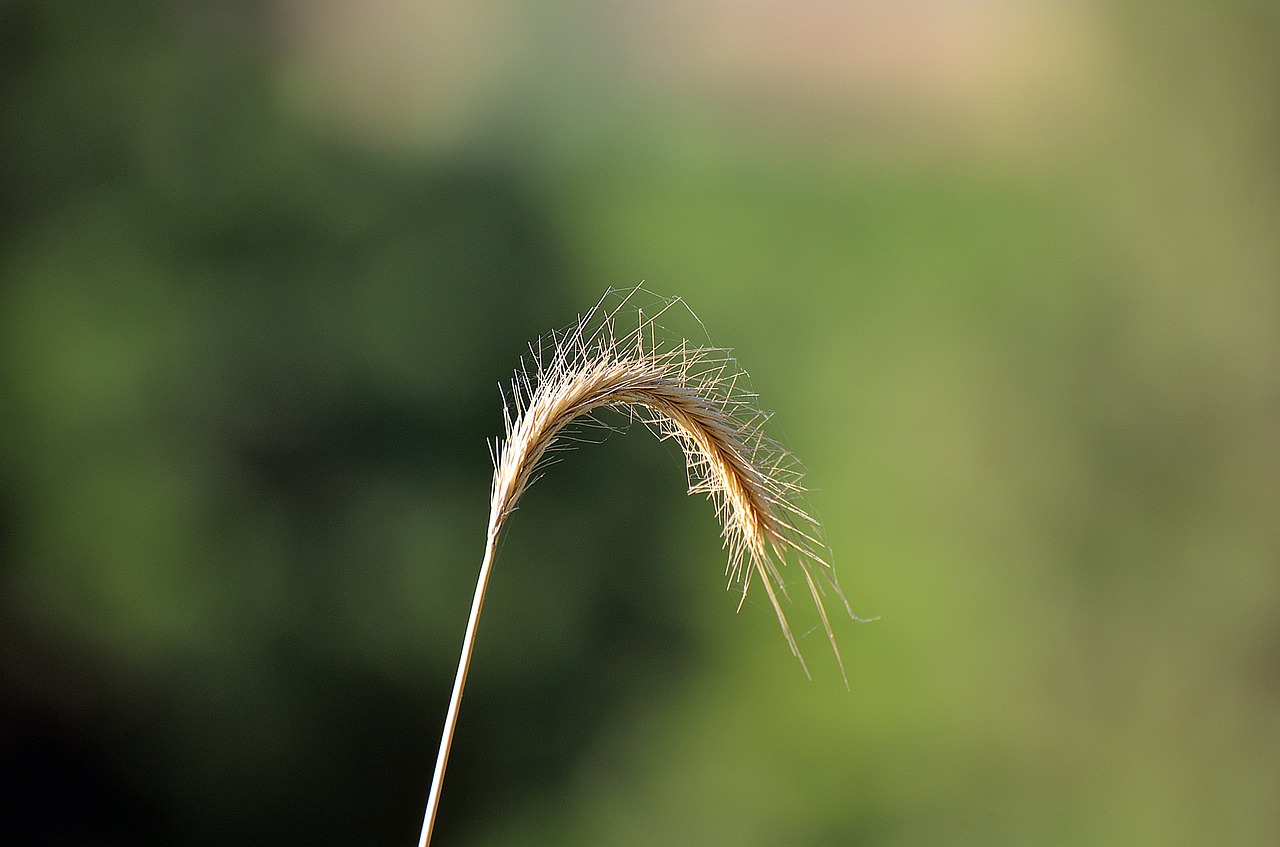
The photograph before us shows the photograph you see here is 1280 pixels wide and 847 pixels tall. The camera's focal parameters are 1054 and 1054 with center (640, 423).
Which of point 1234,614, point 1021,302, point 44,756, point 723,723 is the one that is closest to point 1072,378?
point 1021,302

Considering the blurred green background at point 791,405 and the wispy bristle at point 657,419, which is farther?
the blurred green background at point 791,405

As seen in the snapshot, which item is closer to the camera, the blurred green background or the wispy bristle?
the wispy bristle

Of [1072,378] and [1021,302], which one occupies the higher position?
[1021,302]

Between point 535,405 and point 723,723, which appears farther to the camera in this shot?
point 723,723

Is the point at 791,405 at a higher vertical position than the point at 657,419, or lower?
higher

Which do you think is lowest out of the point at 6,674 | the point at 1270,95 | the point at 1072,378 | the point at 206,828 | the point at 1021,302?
the point at 206,828

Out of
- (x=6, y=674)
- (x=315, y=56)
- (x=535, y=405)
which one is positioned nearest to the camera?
(x=535, y=405)

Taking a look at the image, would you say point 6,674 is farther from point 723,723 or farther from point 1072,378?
point 1072,378

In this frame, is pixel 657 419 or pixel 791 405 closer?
pixel 657 419
